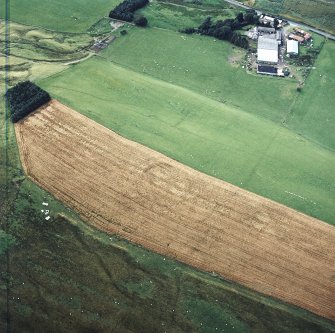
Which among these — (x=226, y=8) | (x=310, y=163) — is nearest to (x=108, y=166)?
(x=310, y=163)

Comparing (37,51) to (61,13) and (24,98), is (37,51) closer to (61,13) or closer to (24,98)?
(61,13)

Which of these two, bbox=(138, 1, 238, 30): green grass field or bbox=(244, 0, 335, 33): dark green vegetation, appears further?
bbox=(244, 0, 335, 33): dark green vegetation

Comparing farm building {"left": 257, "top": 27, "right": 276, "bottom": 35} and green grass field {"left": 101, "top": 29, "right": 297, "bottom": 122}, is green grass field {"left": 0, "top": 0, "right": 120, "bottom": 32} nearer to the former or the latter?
green grass field {"left": 101, "top": 29, "right": 297, "bottom": 122}

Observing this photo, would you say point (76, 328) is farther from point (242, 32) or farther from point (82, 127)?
point (242, 32)

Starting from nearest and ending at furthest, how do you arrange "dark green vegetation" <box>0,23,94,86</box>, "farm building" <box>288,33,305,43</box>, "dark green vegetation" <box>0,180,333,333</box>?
"dark green vegetation" <box>0,180,333,333</box> → "dark green vegetation" <box>0,23,94,86</box> → "farm building" <box>288,33,305,43</box>

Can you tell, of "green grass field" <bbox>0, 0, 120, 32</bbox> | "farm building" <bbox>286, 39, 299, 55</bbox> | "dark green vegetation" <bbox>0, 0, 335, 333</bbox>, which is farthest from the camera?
"green grass field" <bbox>0, 0, 120, 32</bbox>

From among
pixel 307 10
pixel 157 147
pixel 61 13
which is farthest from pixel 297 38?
pixel 61 13

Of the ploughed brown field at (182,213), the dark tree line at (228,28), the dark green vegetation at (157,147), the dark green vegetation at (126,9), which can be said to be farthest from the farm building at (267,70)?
the ploughed brown field at (182,213)

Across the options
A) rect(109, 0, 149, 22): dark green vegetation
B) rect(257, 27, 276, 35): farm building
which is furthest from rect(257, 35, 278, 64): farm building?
rect(109, 0, 149, 22): dark green vegetation
